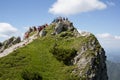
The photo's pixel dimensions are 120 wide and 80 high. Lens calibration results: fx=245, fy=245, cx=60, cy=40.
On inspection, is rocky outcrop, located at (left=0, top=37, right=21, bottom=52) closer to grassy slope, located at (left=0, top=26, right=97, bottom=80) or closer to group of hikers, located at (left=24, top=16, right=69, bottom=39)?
group of hikers, located at (left=24, top=16, right=69, bottom=39)

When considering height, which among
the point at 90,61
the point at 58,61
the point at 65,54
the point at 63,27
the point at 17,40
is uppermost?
the point at 63,27

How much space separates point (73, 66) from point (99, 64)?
755cm

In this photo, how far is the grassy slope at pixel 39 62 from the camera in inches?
2057

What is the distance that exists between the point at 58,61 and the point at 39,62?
4.59 m

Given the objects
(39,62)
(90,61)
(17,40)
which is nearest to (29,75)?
(39,62)

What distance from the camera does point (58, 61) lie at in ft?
195

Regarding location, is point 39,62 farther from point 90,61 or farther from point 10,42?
point 10,42

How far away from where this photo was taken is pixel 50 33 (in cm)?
8125

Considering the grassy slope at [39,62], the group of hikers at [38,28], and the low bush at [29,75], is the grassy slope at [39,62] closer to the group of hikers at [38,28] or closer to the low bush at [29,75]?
the low bush at [29,75]

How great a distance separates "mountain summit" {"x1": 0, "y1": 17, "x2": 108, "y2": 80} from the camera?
52278mm

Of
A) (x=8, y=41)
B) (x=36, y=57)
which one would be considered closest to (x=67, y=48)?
Result: (x=36, y=57)

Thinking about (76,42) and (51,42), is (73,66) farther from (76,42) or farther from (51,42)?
(51,42)

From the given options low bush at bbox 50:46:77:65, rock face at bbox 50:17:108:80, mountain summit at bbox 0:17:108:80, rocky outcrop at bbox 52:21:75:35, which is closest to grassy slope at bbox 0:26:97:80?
mountain summit at bbox 0:17:108:80

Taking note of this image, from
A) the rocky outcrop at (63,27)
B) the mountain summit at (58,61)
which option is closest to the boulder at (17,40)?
the rocky outcrop at (63,27)
